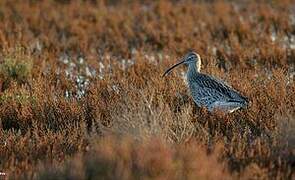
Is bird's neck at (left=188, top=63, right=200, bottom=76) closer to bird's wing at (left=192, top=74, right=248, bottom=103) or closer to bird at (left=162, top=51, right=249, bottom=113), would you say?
bird at (left=162, top=51, right=249, bottom=113)

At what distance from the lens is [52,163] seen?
655 cm

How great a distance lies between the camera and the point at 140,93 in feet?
26.5

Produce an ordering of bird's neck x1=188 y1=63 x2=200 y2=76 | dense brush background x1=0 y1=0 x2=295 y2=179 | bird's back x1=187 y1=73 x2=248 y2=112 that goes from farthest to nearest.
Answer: bird's neck x1=188 y1=63 x2=200 y2=76 < bird's back x1=187 y1=73 x2=248 y2=112 < dense brush background x1=0 y1=0 x2=295 y2=179

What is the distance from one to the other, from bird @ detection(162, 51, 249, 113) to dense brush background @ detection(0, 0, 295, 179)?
141 millimetres

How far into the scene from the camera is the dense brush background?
5.94 metres

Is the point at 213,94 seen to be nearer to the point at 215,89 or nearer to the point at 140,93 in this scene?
the point at 215,89

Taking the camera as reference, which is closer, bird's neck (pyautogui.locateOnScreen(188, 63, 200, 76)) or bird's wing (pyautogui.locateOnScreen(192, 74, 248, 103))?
bird's wing (pyautogui.locateOnScreen(192, 74, 248, 103))

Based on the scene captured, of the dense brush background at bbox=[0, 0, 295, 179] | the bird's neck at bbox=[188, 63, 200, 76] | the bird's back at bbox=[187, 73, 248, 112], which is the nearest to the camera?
the dense brush background at bbox=[0, 0, 295, 179]

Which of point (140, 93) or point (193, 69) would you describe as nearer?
point (140, 93)

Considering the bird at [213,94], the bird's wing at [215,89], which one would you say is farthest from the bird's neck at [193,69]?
the bird's wing at [215,89]

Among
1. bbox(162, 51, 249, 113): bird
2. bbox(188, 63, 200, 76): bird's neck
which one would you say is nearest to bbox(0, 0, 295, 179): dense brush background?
bbox(162, 51, 249, 113): bird

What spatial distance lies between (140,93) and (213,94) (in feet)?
2.98

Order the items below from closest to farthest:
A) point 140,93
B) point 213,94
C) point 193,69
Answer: point 140,93, point 213,94, point 193,69

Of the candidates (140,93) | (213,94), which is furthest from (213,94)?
(140,93)
